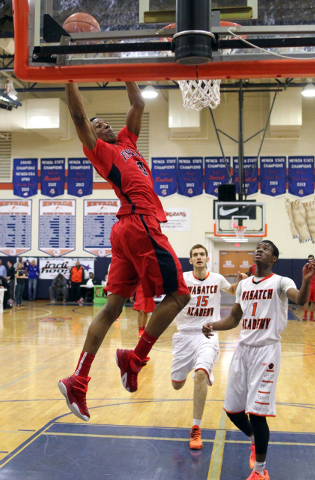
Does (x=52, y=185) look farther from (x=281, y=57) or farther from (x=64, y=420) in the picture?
(x=281, y=57)

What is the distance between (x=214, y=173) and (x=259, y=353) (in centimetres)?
1601

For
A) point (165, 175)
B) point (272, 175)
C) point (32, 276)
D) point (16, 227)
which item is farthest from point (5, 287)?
point (272, 175)

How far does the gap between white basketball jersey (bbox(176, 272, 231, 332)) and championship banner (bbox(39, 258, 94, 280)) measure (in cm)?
1456

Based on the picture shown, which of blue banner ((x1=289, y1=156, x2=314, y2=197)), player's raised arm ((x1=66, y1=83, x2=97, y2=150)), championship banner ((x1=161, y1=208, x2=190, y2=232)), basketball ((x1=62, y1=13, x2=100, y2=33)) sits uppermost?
blue banner ((x1=289, y1=156, x2=314, y2=197))

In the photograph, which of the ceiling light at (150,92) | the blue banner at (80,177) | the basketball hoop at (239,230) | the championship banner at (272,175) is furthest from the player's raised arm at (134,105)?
the blue banner at (80,177)

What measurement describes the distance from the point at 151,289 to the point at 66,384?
0.82 m

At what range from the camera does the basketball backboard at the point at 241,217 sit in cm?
1428

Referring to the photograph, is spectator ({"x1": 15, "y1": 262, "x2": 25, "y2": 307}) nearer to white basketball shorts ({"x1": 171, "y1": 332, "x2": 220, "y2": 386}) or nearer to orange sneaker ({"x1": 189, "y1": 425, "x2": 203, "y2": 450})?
→ white basketball shorts ({"x1": 171, "y1": 332, "x2": 220, "y2": 386})

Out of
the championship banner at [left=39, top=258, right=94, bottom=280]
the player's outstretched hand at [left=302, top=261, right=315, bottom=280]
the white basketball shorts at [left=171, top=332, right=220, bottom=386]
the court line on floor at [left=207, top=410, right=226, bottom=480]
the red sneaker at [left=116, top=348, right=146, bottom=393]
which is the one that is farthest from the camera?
the championship banner at [left=39, top=258, right=94, bottom=280]

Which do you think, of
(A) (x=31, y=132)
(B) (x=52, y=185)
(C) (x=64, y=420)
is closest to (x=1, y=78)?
(A) (x=31, y=132)

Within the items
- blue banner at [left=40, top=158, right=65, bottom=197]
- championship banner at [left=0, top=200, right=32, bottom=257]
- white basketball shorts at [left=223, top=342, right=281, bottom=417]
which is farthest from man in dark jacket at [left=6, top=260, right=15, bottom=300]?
white basketball shorts at [left=223, top=342, right=281, bottom=417]

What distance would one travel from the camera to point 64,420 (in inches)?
223

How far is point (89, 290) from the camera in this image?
64.3 feet

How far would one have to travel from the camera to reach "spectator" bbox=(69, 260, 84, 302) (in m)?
19.7
